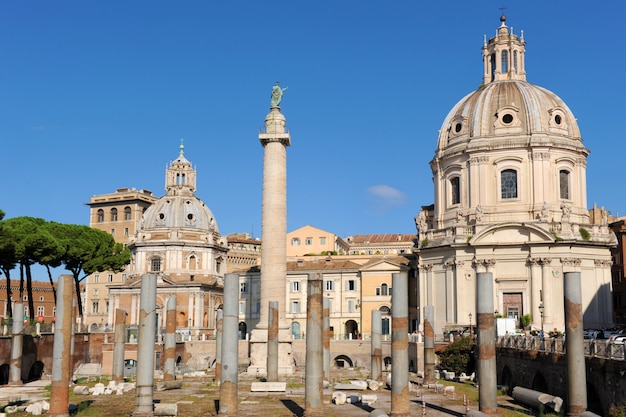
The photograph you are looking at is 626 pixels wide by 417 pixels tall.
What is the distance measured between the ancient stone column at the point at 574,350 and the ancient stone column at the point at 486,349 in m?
2.44

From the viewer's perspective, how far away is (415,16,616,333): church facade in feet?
199

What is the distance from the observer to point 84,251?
6919 cm

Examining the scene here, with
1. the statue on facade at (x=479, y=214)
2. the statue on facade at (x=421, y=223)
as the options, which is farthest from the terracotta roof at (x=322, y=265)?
the statue on facade at (x=479, y=214)

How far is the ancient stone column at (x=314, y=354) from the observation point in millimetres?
27109

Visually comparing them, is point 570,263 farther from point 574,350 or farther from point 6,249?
point 6,249

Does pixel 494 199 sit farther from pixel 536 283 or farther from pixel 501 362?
pixel 501 362

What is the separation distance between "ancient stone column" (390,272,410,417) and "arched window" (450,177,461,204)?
39.3m

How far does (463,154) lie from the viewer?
215ft

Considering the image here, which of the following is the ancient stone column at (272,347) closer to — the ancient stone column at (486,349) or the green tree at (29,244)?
the ancient stone column at (486,349)

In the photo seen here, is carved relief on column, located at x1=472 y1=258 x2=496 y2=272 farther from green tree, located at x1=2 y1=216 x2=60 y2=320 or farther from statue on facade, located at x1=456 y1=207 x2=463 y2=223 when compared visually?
green tree, located at x1=2 y1=216 x2=60 y2=320

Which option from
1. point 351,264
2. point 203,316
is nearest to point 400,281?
point 351,264

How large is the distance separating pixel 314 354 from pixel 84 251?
152 ft

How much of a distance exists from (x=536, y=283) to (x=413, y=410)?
33.3m

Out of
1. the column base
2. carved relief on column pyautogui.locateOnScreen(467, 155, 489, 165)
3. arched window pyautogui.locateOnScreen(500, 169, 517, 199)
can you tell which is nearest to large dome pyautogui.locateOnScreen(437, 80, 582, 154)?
carved relief on column pyautogui.locateOnScreen(467, 155, 489, 165)
